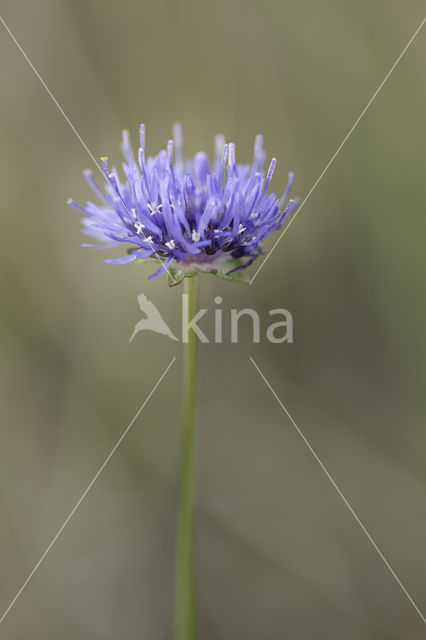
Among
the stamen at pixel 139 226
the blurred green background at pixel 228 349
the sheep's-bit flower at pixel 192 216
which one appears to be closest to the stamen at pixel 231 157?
the sheep's-bit flower at pixel 192 216

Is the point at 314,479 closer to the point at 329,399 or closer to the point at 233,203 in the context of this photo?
the point at 329,399

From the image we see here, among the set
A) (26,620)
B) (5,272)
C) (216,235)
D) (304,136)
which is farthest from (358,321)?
(26,620)

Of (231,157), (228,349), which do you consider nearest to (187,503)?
(231,157)

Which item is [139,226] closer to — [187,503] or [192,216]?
[192,216]

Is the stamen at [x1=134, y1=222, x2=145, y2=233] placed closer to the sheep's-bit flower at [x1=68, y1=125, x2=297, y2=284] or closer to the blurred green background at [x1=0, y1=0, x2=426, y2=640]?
the sheep's-bit flower at [x1=68, y1=125, x2=297, y2=284]

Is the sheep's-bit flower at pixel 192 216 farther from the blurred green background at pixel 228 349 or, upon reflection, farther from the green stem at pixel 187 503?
the blurred green background at pixel 228 349

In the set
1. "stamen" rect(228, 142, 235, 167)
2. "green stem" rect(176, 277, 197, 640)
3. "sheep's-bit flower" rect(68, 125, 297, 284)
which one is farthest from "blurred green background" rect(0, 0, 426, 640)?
"stamen" rect(228, 142, 235, 167)
